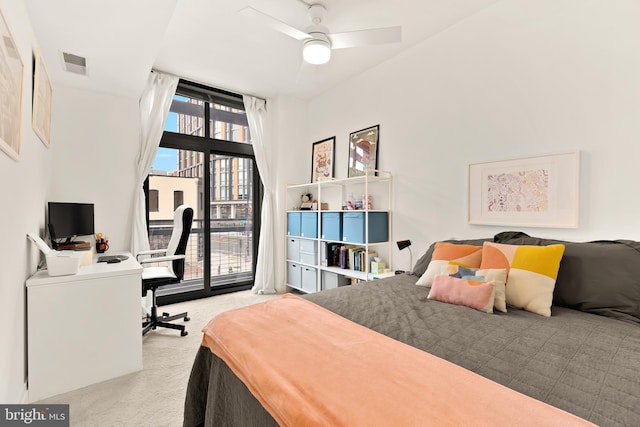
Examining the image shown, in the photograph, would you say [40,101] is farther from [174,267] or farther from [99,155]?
[174,267]

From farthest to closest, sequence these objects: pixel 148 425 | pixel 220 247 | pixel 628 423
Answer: pixel 220 247 → pixel 148 425 → pixel 628 423

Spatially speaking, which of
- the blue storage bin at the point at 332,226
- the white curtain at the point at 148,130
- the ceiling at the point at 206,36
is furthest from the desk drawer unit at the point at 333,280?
the ceiling at the point at 206,36

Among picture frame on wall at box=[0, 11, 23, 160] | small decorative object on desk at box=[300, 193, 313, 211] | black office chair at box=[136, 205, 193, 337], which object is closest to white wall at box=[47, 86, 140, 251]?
black office chair at box=[136, 205, 193, 337]

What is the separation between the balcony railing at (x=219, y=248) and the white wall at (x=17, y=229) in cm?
155

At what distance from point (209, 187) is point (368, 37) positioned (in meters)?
2.74

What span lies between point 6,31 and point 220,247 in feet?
10.2

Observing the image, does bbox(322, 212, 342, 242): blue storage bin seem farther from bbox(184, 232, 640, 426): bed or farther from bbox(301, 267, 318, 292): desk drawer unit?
bbox(184, 232, 640, 426): bed

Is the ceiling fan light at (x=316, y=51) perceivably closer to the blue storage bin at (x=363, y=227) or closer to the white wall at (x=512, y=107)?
the white wall at (x=512, y=107)

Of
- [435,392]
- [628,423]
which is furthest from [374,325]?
[628,423]

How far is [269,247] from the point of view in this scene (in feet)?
13.7

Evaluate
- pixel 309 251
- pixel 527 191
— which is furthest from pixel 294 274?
pixel 527 191

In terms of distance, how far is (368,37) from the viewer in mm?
2104

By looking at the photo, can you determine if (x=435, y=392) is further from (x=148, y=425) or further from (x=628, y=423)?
(x=148, y=425)

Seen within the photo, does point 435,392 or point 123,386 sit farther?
point 123,386
